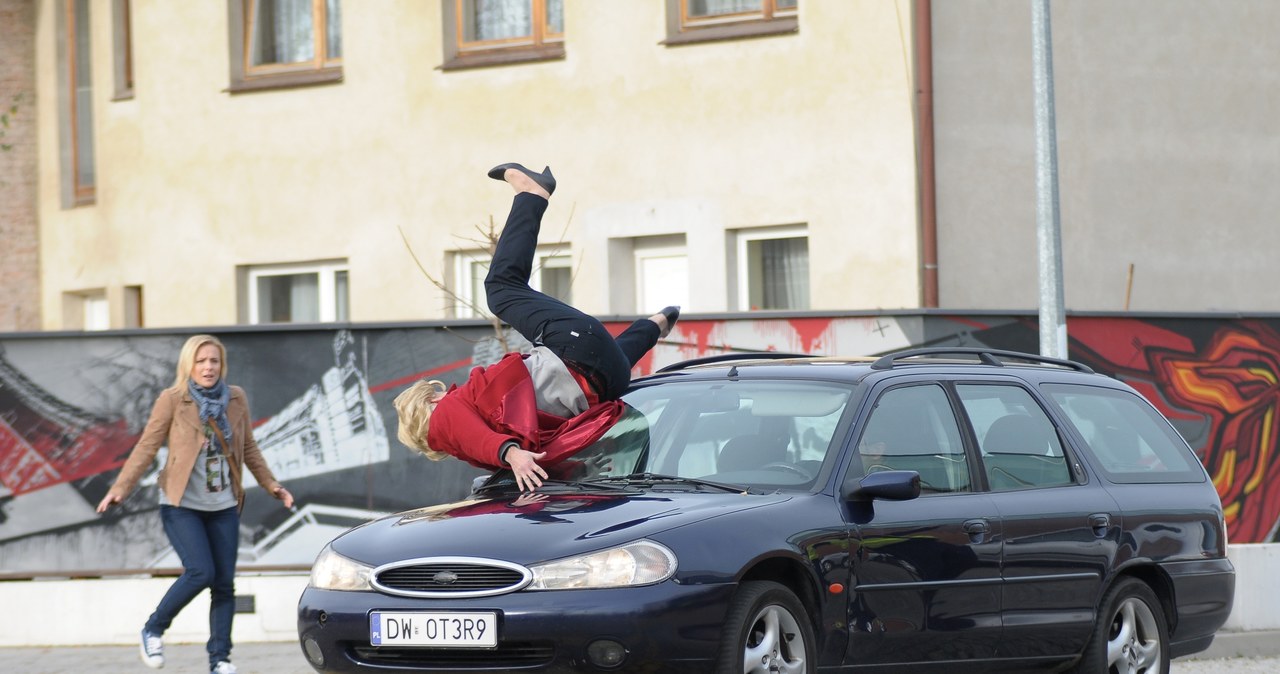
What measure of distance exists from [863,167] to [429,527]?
996cm

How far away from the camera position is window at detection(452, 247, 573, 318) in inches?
703

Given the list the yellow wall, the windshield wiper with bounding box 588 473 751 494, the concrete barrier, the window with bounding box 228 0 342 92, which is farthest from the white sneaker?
the window with bounding box 228 0 342 92

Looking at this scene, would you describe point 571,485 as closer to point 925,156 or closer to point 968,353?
point 968,353

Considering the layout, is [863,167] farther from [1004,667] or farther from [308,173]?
[1004,667]

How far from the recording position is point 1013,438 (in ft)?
27.8

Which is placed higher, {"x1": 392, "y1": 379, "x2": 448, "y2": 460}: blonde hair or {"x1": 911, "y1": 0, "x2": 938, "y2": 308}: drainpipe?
{"x1": 911, "y1": 0, "x2": 938, "y2": 308}: drainpipe

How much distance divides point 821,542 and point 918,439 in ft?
3.39

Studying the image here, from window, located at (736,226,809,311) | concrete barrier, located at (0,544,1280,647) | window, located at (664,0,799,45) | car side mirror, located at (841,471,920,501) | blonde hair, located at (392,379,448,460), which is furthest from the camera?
window, located at (736,226,809,311)

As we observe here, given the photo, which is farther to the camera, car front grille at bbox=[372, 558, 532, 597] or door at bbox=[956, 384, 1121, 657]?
door at bbox=[956, 384, 1121, 657]

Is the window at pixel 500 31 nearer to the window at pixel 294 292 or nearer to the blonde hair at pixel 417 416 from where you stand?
the window at pixel 294 292

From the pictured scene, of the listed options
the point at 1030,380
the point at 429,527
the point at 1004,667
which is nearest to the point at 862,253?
the point at 1030,380

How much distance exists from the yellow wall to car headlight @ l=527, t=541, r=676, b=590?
989cm

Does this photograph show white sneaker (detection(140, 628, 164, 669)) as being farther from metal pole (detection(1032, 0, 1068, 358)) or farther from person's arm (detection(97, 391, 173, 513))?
metal pole (detection(1032, 0, 1068, 358))

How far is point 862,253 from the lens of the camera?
16.4 meters
